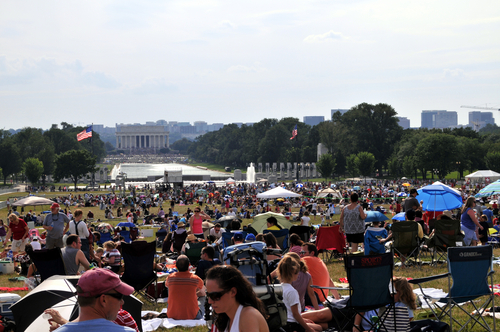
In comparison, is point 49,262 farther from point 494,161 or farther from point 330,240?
point 494,161

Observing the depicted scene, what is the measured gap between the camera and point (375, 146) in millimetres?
77062

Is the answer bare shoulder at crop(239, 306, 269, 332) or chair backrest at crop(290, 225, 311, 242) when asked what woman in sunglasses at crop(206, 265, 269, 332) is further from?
chair backrest at crop(290, 225, 311, 242)

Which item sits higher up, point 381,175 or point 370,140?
point 370,140

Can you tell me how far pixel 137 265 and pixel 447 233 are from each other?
5482 mm

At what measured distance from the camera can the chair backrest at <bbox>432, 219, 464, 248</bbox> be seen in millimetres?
9680

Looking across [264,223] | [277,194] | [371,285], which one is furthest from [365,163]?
[371,285]

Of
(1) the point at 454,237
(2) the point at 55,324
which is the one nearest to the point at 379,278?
(2) the point at 55,324

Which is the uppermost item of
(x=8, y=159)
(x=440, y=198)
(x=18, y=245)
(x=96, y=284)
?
(x=8, y=159)

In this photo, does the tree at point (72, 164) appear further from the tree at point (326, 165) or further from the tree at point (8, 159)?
the tree at point (326, 165)

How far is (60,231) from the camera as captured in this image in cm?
1011

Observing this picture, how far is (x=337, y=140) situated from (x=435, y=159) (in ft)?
63.4

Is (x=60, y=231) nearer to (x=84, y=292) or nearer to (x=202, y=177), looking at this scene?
(x=84, y=292)

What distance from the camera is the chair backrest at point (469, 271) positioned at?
5.70 meters

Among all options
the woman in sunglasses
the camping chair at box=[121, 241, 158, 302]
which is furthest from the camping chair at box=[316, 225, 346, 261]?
the woman in sunglasses
